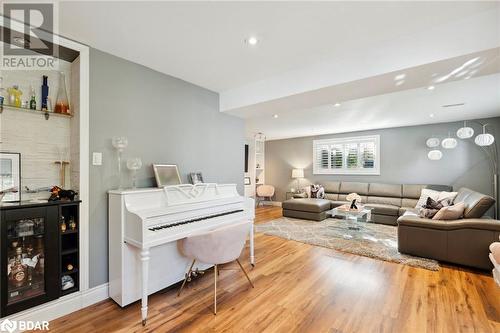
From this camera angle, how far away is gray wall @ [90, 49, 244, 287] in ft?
7.08

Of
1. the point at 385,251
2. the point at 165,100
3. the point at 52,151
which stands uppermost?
the point at 165,100

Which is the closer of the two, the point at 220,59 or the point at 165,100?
the point at 220,59

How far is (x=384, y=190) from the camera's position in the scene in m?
5.91

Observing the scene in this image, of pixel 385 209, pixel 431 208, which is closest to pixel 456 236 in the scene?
pixel 431 208

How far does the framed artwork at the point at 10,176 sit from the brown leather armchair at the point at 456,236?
178 inches

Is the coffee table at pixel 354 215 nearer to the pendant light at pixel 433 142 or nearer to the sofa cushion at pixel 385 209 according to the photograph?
the sofa cushion at pixel 385 209

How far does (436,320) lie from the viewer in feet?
6.06

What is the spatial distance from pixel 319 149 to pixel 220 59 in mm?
5630

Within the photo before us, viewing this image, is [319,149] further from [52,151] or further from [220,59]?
[52,151]

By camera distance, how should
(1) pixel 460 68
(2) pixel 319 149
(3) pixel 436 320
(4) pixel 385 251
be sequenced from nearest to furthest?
(3) pixel 436 320 < (1) pixel 460 68 < (4) pixel 385 251 < (2) pixel 319 149

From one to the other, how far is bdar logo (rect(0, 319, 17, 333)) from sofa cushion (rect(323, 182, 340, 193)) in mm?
6567

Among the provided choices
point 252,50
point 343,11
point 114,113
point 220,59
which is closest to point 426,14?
point 343,11

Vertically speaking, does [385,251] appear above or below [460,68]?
below

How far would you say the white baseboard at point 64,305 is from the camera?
5.79 ft
